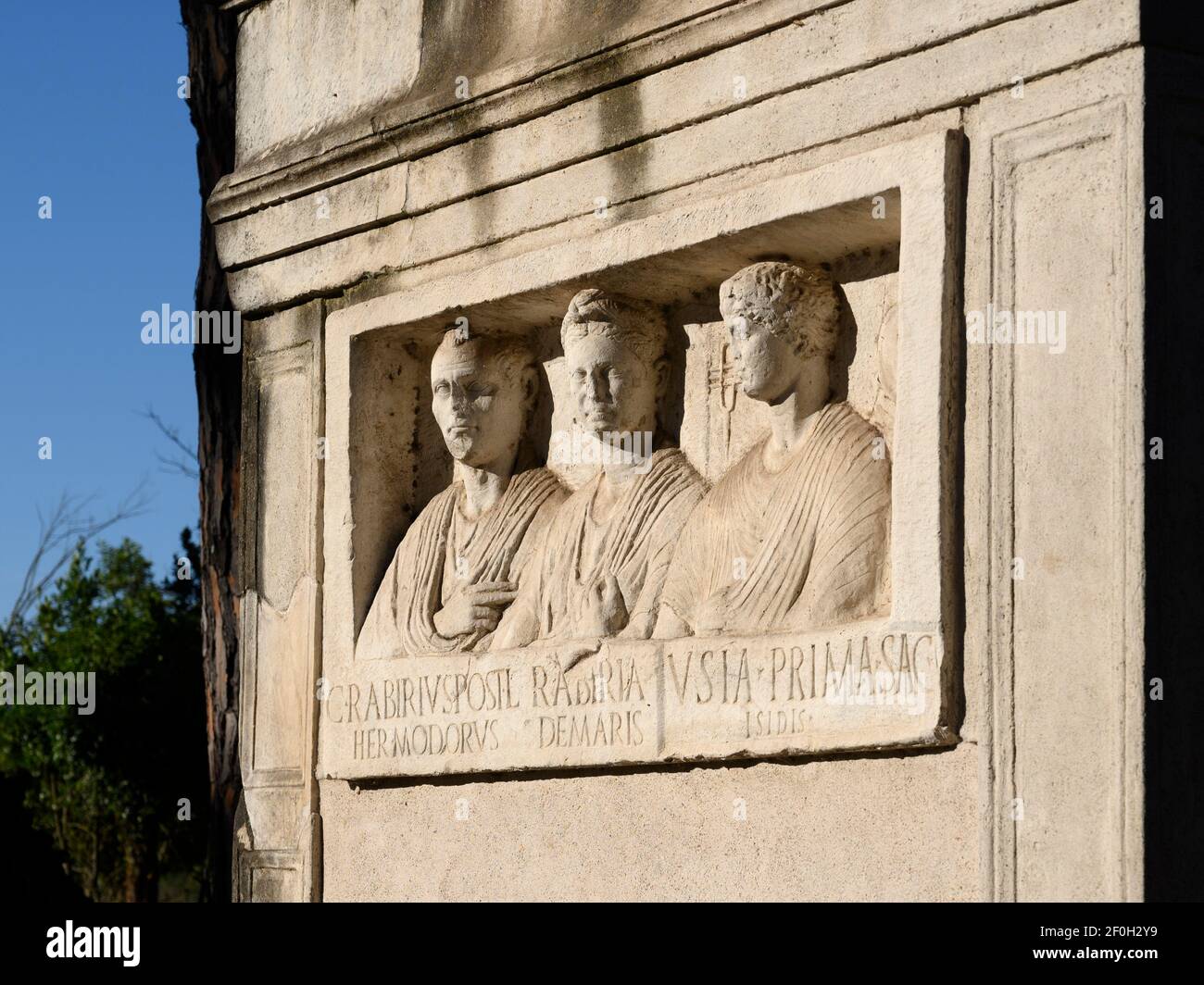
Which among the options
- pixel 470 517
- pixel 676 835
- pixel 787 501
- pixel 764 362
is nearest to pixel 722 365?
pixel 764 362

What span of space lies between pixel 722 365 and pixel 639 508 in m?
0.47

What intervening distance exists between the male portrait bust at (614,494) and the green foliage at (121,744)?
11306 mm

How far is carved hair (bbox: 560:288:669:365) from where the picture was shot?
20.1ft

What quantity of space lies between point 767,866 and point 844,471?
102 centimetres

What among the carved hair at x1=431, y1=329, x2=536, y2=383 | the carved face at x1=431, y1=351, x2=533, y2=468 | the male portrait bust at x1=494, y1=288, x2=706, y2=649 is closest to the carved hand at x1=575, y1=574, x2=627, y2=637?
the male portrait bust at x1=494, y1=288, x2=706, y2=649

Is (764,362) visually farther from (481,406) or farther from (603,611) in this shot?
(481,406)

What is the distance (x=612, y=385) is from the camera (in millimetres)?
6133

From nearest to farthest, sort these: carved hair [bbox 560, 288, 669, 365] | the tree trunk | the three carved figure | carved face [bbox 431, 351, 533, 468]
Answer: the three carved figure < carved hair [bbox 560, 288, 669, 365] < carved face [bbox 431, 351, 533, 468] < the tree trunk

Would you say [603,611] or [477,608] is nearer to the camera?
[603,611]

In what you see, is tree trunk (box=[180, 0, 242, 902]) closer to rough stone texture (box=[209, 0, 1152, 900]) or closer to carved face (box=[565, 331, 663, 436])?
rough stone texture (box=[209, 0, 1152, 900])

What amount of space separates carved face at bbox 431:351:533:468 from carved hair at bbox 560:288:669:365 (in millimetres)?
505

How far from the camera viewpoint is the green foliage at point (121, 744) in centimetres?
1758

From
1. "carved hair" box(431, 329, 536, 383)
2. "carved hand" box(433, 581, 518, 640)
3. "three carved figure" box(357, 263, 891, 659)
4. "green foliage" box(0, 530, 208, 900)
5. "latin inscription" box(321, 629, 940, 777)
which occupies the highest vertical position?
"carved hair" box(431, 329, 536, 383)

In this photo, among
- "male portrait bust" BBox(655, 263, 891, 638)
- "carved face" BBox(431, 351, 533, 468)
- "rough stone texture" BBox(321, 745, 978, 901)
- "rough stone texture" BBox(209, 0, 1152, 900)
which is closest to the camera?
"rough stone texture" BBox(209, 0, 1152, 900)
